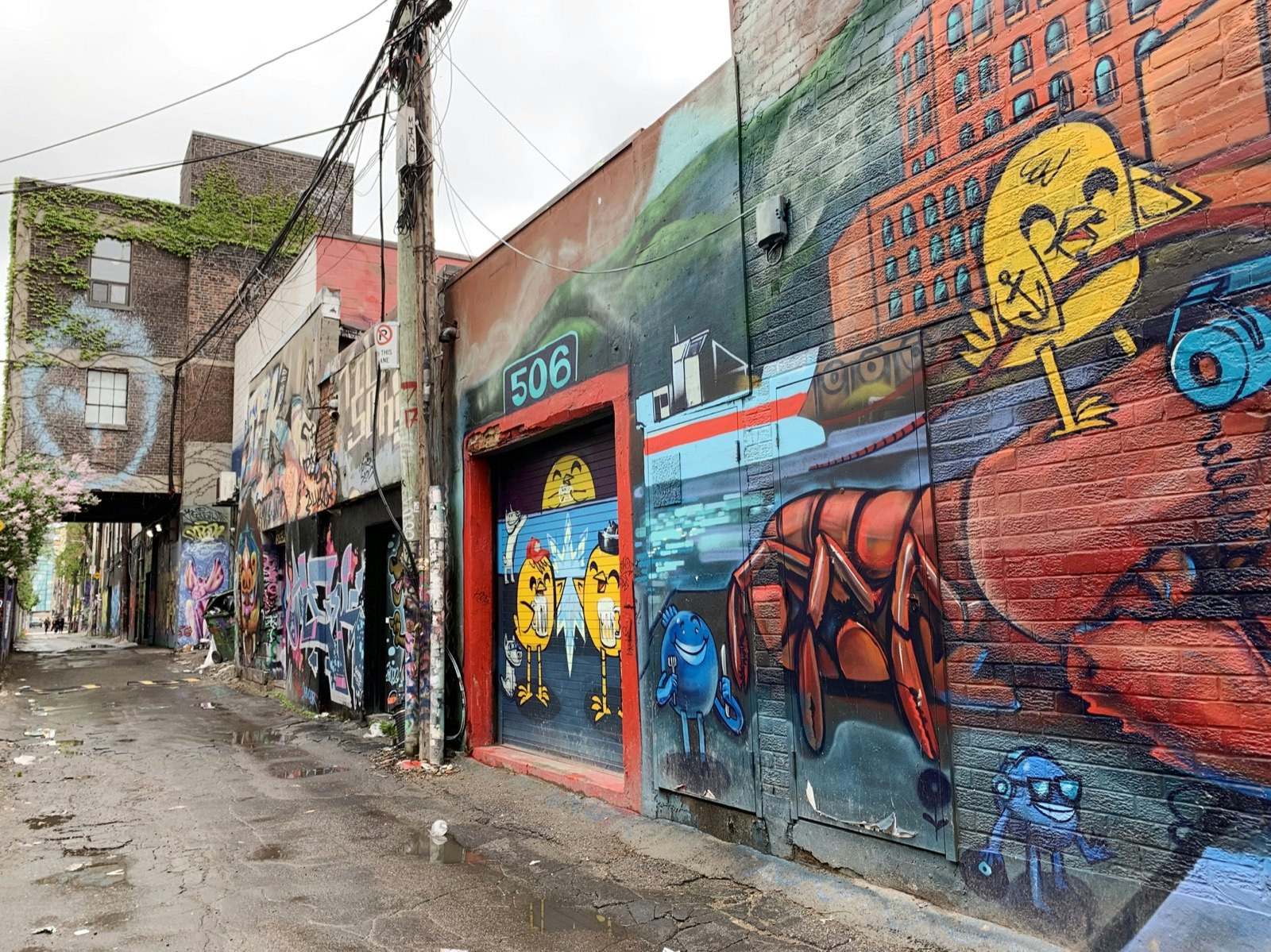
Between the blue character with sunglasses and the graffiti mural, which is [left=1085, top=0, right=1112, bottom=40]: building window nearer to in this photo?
the blue character with sunglasses

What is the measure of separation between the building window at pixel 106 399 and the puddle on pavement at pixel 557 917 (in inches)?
912

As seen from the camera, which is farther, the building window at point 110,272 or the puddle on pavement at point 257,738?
the building window at point 110,272

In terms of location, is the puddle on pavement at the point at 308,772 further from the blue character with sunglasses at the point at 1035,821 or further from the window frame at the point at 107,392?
the window frame at the point at 107,392

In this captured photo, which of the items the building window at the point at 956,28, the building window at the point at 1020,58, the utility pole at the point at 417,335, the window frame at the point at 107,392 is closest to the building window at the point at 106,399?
the window frame at the point at 107,392

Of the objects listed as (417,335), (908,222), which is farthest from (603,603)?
(908,222)

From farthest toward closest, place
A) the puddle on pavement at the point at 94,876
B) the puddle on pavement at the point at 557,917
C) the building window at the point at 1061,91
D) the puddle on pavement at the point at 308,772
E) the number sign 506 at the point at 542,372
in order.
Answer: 1. the puddle on pavement at the point at 308,772
2. the number sign 506 at the point at 542,372
3. the puddle on pavement at the point at 94,876
4. the puddle on pavement at the point at 557,917
5. the building window at the point at 1061,91

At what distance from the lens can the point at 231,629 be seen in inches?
827

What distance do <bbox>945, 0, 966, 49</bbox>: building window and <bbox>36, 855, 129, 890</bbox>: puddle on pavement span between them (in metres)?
6.54

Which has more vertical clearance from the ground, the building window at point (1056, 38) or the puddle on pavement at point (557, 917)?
the building window at point (1056, 38)

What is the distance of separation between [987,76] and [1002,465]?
6.14ft

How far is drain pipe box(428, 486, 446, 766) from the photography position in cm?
823

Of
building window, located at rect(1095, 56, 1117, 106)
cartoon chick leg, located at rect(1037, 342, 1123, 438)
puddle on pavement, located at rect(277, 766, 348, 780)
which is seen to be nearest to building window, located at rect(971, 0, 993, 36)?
building window, located at rect(1095, 56, 1117, 106)

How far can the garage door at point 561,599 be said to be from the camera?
280 inches

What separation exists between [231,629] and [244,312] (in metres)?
8.94
